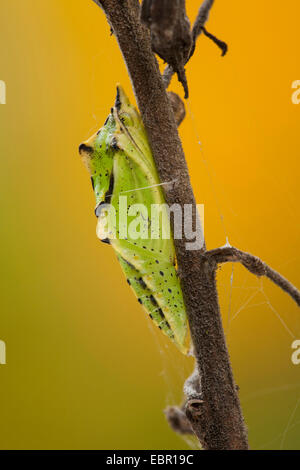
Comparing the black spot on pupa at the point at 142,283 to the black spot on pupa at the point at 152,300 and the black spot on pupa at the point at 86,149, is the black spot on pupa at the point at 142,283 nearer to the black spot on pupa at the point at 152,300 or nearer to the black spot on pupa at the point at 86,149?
the black spot on pupa at the point at 152,300

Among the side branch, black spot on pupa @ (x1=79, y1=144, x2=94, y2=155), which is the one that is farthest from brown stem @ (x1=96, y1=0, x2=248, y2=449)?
black spot on pupa @ (x1=79, y1=144, x2=94, y2=155)

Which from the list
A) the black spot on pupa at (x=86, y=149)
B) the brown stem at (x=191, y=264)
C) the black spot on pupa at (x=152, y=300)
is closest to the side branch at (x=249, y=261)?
the brown stem at (x=191, y=264)

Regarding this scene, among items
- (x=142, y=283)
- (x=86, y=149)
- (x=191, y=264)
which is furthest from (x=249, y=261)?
(x=86, y=149)

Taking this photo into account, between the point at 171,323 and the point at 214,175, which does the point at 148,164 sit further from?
the point at 214,175

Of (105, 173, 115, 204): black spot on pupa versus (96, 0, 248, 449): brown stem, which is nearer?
(96, 0, 248, 449): brown stem

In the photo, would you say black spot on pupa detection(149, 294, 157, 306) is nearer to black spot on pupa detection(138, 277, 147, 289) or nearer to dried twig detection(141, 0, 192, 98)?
black spot on pupa detection(138, 277, 147, 289)

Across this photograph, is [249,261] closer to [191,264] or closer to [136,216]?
[191,264]
